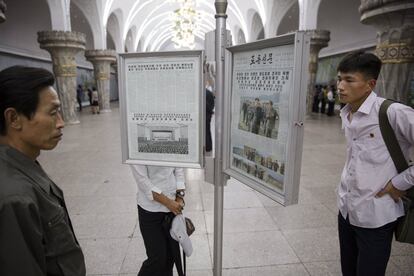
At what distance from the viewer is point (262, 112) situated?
1418mm

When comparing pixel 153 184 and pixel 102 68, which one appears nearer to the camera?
pixel 153 184

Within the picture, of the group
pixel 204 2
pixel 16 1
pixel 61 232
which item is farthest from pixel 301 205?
pixel 204 2

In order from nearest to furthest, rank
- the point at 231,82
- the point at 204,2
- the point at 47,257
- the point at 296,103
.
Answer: the point at 47,257
the point at 296,103
the point at 231,82
the point at 204,2

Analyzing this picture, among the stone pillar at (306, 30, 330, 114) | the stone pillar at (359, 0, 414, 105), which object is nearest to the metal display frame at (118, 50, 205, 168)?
the stone pillar at (359, 0, 414, 105)

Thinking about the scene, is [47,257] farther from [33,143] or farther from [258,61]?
[258,61]

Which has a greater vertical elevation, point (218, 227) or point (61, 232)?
point (61, 232)

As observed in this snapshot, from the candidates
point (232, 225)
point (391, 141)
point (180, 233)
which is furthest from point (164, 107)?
point (232, 225)

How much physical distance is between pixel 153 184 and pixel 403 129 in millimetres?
1524

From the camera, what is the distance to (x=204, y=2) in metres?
29.0

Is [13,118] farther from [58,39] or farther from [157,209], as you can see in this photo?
[58,39]

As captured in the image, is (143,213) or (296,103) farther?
(143,213)

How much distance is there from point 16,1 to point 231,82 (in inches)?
693

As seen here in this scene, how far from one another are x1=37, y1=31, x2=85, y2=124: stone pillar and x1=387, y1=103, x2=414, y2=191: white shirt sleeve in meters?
11.8

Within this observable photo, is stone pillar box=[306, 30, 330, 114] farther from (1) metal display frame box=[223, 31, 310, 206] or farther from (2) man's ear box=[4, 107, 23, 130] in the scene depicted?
(2) man's ear box=[4, 107, 23, 130]
